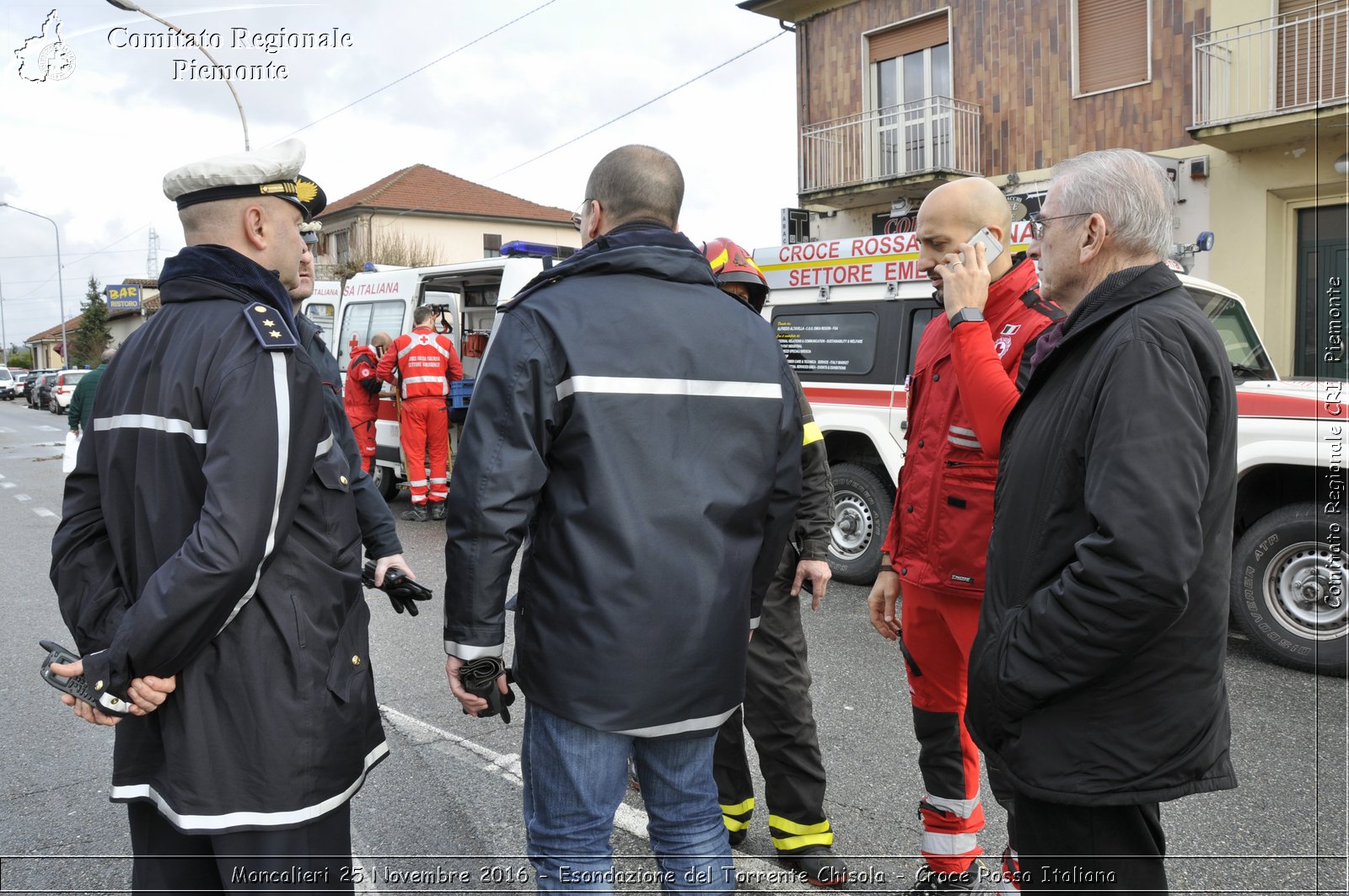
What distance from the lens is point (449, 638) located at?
7.02ft

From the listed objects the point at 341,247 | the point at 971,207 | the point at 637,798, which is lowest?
the point at 637,798

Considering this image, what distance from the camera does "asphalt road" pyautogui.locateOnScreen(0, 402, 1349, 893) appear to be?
10.4 ft

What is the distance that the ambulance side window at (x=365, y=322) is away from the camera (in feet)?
39.0

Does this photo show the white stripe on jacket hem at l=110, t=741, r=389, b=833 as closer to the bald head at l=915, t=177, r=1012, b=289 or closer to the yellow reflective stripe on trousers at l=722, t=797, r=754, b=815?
the yellow reflective stripe on trousers at l=722, t=797, r=754, b=815

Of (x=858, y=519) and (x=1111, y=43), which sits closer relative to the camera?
(x=858, y=519)

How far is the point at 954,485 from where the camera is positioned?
2.79 metres

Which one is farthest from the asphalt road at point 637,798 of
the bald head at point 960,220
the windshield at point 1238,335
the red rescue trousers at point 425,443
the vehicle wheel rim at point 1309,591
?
the red rescue trousers at point 425,443

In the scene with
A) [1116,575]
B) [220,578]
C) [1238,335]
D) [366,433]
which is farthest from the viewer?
[366,433]

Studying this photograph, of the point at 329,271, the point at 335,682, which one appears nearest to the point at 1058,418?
the point at 335,682

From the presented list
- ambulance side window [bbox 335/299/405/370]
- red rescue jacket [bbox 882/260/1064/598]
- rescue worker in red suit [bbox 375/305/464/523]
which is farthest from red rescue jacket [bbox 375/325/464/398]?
red rescue jacket [bbox 882/260/1064/598]

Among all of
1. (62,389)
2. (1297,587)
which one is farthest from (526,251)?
(62,389)

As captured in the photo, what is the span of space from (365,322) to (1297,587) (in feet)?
33.9

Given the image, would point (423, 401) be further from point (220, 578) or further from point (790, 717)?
point (220, 578)

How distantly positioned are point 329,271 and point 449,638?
130ft
